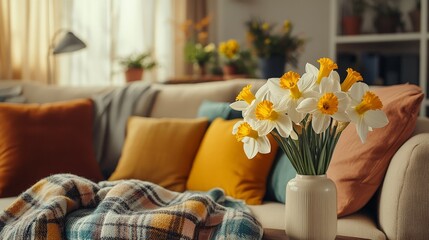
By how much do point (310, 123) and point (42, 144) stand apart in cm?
147

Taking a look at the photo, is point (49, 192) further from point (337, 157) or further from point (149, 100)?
point (149, 100)

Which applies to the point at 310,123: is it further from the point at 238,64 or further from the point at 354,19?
the point at 354,19

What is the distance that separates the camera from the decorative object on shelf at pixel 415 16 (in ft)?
13.8

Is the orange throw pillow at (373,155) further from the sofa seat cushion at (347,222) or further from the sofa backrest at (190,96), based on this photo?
the sofa backrest at (190,96)

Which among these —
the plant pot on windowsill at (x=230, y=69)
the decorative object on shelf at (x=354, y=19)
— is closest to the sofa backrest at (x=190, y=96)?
the plant pot on windowsill at (x=230, y=69)

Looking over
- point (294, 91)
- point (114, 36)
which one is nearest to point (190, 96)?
point (294, 91)

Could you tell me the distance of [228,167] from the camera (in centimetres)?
233

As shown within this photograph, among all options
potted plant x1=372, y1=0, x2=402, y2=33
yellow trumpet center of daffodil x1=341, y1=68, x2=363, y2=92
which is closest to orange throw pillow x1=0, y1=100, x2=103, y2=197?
yellow trumpet center of daffodil x1=341, y1=68, x2=363, y2=92

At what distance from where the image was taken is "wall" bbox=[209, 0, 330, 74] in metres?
4.93

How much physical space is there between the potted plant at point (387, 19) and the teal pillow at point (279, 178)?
2.33m

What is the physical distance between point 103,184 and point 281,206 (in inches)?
26.0

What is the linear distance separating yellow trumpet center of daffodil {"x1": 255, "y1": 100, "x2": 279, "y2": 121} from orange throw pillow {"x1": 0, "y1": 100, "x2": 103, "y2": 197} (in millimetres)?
1389

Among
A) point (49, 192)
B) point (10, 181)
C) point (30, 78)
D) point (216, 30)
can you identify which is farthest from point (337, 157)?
point (216, 30)

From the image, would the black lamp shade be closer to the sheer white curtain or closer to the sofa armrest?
the sheer white curtain
